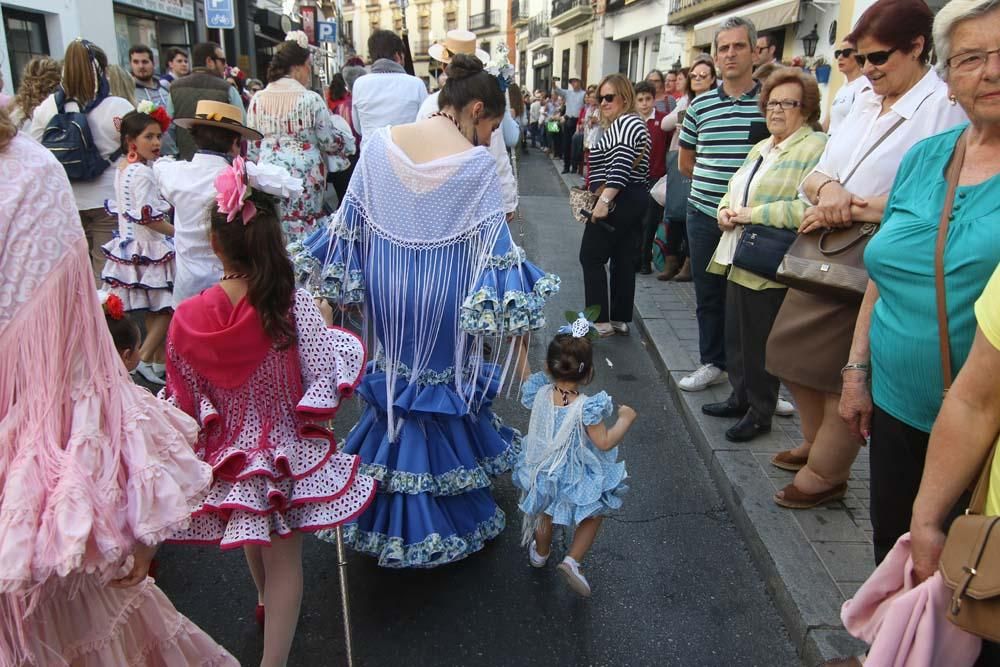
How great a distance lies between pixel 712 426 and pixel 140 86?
6614mm

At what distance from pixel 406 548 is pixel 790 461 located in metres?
1.98

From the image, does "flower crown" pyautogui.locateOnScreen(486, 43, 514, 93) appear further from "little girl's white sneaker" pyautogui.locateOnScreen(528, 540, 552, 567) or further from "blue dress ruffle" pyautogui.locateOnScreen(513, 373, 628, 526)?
"little girl's white sneaker" pyautogui.locateOnScreen(528, 540, 552, 567)

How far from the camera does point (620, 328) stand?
5.82 metres

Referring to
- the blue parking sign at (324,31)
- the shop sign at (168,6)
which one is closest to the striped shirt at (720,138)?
the shop sign at (168,6)

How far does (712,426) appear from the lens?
13.1 ft

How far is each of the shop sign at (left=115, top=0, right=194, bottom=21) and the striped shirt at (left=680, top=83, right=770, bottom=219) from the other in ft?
41.9

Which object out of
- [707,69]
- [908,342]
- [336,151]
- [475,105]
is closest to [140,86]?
[336,151]

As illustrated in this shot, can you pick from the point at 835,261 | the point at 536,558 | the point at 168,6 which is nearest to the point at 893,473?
the point at 835,261

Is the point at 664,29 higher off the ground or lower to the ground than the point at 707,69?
higher

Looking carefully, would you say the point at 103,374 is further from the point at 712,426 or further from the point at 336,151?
the point at 336,151

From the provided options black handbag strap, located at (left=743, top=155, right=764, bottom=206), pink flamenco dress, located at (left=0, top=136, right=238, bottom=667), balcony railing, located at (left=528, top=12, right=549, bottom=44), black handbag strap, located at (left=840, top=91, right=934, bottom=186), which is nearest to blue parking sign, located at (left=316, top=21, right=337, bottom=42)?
black handbag strap, located at (left=743, top=155, right=764, bottom=206)

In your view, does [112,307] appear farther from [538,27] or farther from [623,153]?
[538,27]

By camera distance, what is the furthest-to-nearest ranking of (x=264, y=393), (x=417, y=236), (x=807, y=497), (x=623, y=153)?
(x=623, y=153), (x=807, y=497), (x=417, y=236), (x=264, y=393)

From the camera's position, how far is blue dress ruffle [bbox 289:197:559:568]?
254cm
